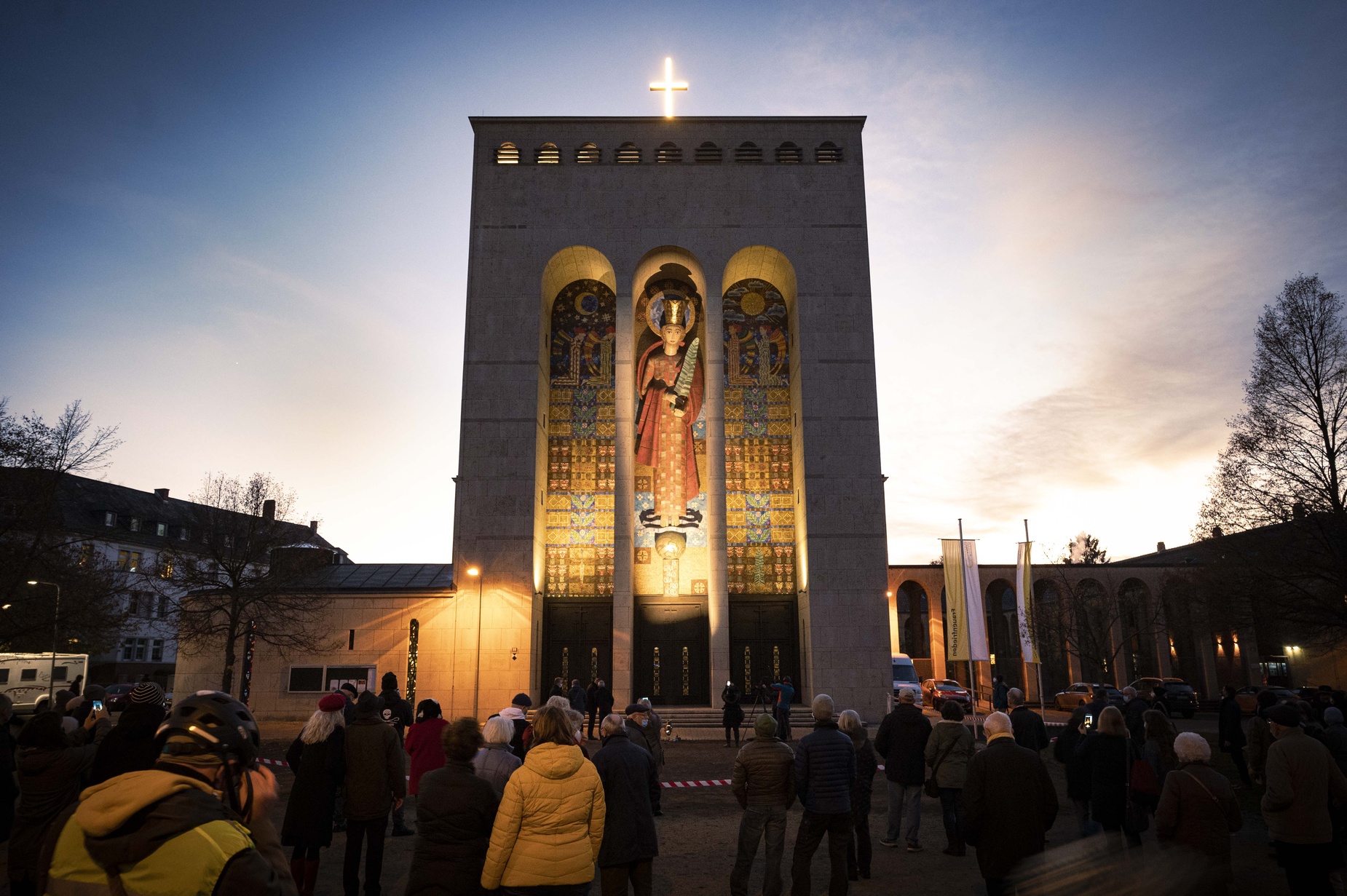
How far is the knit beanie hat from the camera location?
7.04 meters

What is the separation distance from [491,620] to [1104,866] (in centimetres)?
2673

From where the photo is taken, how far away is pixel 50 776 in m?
6.84

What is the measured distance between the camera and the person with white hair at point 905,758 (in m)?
10.6

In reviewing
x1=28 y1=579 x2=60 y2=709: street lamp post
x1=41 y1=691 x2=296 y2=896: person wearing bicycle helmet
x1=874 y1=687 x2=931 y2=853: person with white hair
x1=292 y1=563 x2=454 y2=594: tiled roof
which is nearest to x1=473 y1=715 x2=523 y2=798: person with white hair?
x1=41 y1=691 x2=296 y2=896: person wearing bicycle helmet

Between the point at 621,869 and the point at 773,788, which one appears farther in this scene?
the point at 773,788

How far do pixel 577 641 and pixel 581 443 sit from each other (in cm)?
781

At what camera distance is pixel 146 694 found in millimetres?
7234

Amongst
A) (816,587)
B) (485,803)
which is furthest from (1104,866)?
(816,587)

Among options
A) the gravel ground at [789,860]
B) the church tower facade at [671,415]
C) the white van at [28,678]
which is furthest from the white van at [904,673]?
the white van at [28,678]

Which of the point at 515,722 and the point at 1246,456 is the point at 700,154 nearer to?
the point at 1246,456

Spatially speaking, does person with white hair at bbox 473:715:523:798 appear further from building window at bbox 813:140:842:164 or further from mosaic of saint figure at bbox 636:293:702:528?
building window at bbox 813:140:842:164

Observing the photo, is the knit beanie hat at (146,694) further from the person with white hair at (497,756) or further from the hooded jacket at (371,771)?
the person with white hair at (497,756)

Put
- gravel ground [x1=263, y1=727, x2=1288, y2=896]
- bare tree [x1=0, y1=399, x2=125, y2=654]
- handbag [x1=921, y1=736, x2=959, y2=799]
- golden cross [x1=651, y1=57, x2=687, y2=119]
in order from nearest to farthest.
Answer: gravel ground [x1=263, y1=727, x2=1288, y2=896], handbag [x1=921, y1=736, x2=959, y2=799], bare tree [x1=0, y1=399, x2=125, y2=654], golden cross [x1=651, y1=57, x2=687, y2=119]

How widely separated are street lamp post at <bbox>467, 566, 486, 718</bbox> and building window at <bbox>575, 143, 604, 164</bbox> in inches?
667
